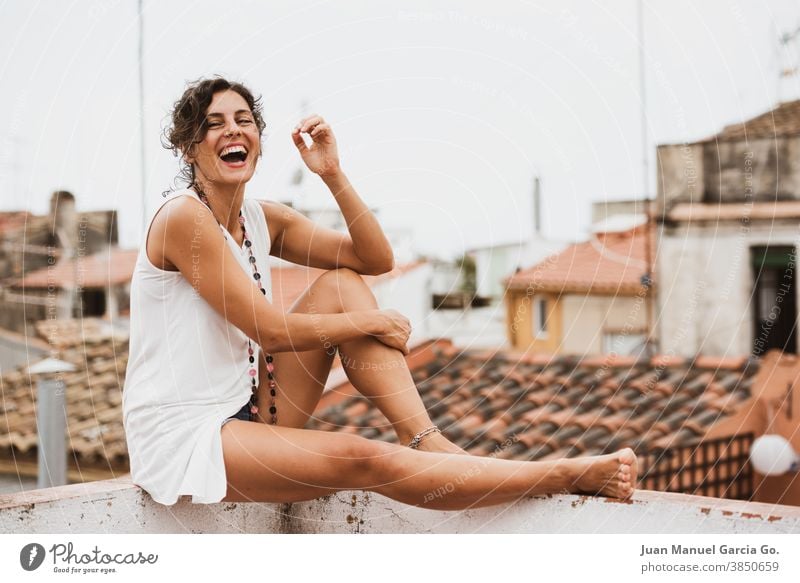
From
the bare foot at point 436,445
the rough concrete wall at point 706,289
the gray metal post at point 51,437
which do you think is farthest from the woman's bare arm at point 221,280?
the rough concrete wall at point 706,289

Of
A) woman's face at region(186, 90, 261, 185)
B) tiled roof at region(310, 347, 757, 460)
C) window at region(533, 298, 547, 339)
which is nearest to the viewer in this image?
woman's face at region(186, 90, 261, 185)

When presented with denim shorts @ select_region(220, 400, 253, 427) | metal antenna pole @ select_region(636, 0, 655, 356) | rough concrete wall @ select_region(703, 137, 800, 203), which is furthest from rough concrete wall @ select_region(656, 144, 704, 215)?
denim shorts @ select_region(220, 400, 253, 427)

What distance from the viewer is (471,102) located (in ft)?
6.39

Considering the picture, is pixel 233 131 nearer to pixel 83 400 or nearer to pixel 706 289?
pixel 83 400

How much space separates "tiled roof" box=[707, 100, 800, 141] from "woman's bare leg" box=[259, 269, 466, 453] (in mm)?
3357

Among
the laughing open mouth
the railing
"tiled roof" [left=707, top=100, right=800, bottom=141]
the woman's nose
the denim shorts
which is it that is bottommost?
the railing

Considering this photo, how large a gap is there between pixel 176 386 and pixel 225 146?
0.33m

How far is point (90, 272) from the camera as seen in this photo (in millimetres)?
4738

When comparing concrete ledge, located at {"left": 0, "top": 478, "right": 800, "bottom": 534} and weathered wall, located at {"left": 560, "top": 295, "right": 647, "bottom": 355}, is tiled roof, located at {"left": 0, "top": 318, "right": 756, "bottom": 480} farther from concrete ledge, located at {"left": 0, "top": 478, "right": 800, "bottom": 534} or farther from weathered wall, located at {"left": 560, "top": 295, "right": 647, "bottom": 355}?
concrete ledge, located at {"left": 0, "top": 478, "right": 800, "bottom": 534}

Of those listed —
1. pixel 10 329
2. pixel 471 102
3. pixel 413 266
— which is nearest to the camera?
pixel 471 102

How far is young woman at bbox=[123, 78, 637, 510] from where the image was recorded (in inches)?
49.4
